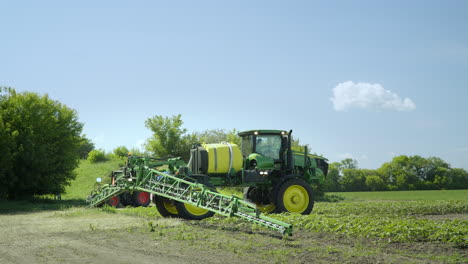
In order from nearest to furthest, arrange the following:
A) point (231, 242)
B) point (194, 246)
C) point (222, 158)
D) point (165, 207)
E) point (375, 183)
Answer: point (194, 246), point (231, 242), point (165, 207), point (222, 158), point (375, 183)

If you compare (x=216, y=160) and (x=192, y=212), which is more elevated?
(x=216, y=160)

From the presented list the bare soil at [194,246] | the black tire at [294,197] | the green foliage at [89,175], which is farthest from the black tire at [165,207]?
the green foliage at [89,175]

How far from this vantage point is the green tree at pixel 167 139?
4038 cm

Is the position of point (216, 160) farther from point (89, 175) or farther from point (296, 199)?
point (89, 175)

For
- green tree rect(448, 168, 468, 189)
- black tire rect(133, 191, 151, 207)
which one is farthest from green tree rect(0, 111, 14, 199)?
green tree rect(448, 168, 468, 189)

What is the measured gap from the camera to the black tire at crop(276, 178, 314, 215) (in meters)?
15.0

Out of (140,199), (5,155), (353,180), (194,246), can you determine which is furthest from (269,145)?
(353,180)

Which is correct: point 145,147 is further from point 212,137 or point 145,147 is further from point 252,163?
point 252,163

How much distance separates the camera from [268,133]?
1578 cm

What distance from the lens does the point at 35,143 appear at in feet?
83.8

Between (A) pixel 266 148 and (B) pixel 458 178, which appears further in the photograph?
(B) pixel 458 178

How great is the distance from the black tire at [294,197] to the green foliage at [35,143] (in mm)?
16159

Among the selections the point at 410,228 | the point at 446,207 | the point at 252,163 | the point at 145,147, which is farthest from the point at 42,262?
the point at 145,147

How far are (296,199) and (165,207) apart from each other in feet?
14.9
